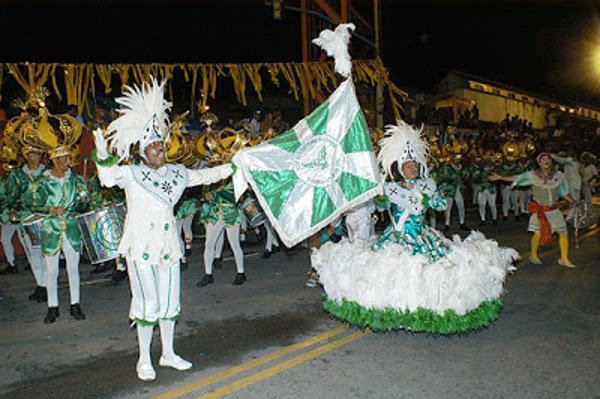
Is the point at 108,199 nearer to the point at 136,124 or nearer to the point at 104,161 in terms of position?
the point at 136,124

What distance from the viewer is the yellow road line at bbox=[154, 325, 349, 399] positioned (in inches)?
151

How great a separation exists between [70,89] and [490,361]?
6528 mm

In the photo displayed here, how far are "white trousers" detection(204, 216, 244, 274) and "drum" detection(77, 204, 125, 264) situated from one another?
162 cm

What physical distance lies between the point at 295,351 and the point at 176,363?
115 cm

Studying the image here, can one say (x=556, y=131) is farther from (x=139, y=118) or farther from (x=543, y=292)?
(x=139, y=118)

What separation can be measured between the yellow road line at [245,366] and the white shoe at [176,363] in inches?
11.6

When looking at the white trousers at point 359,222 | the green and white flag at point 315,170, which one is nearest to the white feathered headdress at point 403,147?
the green and white flag at point 315,170

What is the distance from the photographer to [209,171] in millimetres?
4645

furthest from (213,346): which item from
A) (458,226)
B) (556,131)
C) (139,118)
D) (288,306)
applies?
(556,131)

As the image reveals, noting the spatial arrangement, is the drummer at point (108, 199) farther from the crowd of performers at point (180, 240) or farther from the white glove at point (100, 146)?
the white glove at point (100, 146)

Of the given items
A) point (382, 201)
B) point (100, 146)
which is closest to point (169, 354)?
point (100, 146)

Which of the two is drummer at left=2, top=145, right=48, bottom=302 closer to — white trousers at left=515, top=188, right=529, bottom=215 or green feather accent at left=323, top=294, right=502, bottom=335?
green feather accent at left=323, top=294, right=502, bottom=335

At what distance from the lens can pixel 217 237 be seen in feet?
25.3

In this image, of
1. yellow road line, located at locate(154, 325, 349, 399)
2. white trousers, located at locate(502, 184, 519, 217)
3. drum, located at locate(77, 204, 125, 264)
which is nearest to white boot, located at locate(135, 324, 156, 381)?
yellow road line, located at locate(154, 325, 349, 399)
